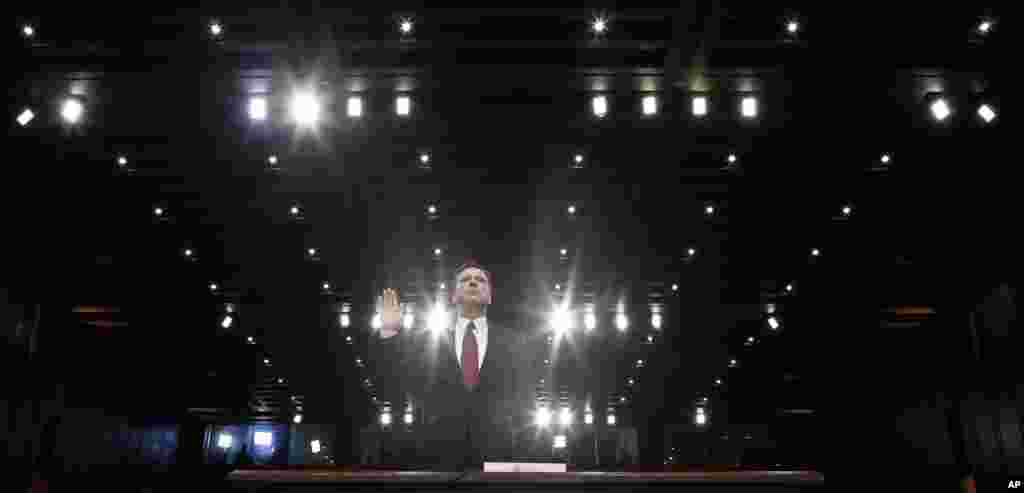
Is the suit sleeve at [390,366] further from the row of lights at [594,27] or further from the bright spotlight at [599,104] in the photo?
the row of lights at [594,27]

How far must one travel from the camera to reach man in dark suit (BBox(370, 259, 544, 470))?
402 centimetres

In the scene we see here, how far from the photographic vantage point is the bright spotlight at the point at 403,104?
9711 mm

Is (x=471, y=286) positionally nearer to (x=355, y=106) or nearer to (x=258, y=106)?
(x=355, y=106)

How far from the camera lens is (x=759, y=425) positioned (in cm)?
3016

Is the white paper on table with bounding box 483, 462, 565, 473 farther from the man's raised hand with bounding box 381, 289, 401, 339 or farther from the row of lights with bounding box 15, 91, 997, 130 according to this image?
the row of lights with bounding box 15, 91, 997, 130

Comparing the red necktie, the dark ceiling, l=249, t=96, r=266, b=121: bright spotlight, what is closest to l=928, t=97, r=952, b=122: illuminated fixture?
the dark ceiling

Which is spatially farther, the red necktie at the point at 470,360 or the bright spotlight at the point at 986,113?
the bright spotlight at the point at 986,113

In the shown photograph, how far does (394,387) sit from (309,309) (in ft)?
20.3

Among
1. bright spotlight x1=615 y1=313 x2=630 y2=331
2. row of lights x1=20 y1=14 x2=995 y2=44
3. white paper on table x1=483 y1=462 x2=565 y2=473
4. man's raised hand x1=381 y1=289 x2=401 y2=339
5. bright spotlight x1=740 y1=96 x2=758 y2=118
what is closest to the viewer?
white paper on table x1=483 y1=462 x2=565 y2=473

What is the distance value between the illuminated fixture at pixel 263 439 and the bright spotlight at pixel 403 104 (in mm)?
27533

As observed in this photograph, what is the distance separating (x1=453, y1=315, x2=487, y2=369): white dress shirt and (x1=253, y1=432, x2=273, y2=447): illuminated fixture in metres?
31.9

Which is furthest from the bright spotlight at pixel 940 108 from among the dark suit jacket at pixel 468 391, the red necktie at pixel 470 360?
the red necktie at pixel 470 360

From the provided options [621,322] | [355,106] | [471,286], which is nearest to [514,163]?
[355,106]

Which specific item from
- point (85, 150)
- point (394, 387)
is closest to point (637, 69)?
point (85, 150)
